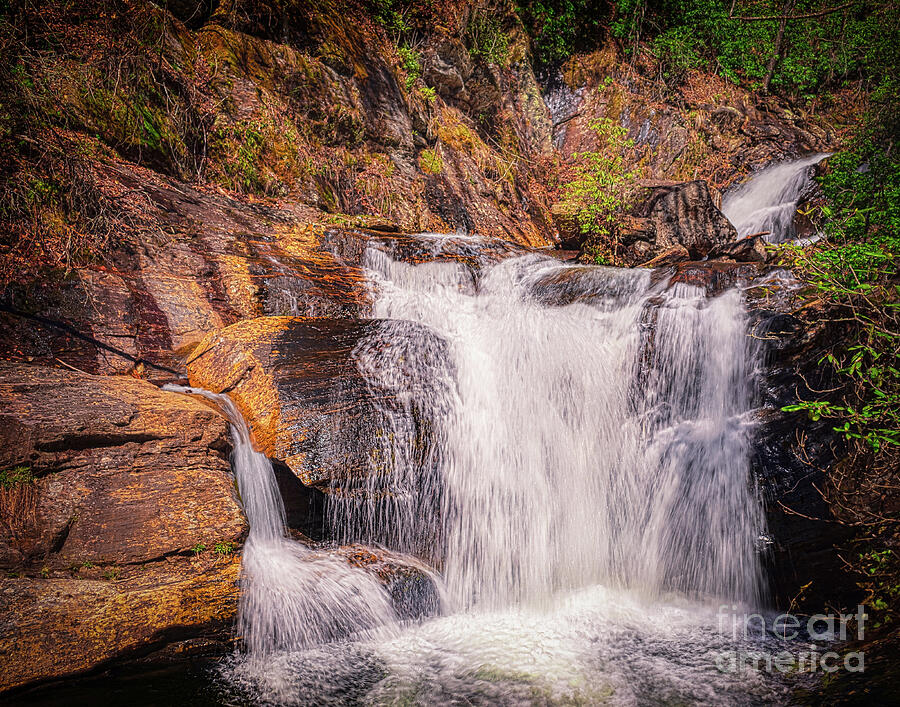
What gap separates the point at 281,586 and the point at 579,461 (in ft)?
10.3

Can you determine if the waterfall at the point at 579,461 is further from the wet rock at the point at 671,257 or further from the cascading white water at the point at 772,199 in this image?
the cascading white water at the point at 772,199

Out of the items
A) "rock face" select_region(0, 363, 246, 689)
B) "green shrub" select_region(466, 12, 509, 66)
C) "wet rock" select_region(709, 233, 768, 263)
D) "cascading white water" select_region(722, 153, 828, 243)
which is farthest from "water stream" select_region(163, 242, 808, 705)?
"green shrub" select_region(466, 12, 509, 66)

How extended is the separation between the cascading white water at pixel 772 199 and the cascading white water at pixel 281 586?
11.1m

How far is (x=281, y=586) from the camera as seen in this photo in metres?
3.36

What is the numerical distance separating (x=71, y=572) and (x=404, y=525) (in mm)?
2377

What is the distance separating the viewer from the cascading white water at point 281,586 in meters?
3.20

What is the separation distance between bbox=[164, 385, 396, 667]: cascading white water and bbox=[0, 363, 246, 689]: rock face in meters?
0.20

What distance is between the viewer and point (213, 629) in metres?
3.02

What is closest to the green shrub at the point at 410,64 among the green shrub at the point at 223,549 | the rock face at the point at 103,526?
the rock face at the point at 103,526

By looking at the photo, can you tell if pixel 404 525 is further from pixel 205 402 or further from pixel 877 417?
pixel 877 417

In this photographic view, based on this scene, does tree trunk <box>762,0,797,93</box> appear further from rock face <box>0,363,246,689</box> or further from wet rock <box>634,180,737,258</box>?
rock face <box>0,363,246,689</box>

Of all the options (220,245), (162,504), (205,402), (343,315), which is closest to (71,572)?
(162,504)

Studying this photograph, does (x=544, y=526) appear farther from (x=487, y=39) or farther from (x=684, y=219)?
(x=487, y=39)

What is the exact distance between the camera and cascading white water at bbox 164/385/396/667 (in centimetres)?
320
